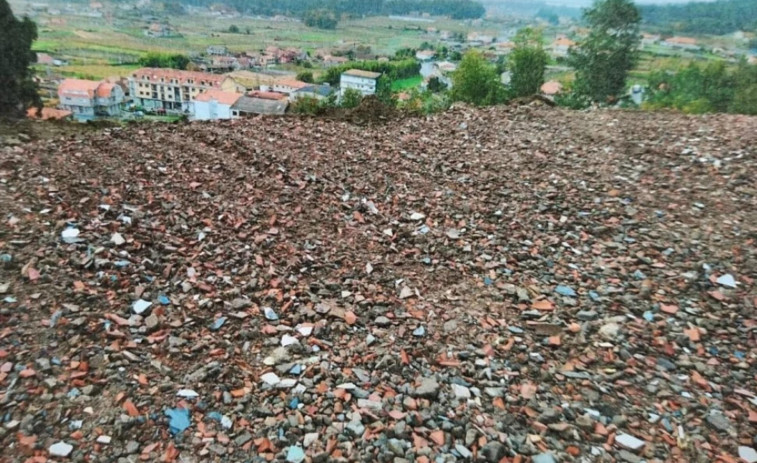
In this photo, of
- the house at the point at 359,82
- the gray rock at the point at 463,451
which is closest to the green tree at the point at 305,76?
the house at the point at 359,82

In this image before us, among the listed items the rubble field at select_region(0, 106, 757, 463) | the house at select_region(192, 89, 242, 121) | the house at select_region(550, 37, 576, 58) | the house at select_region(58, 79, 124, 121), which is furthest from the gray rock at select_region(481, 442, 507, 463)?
the house at select_region(550, 37, 576, 58)

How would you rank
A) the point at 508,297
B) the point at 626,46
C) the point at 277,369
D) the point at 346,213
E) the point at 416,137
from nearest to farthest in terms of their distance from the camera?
the point at 277,369, the point at 508,297, the point at 346,213, the point at 416,137, the point at 626,46

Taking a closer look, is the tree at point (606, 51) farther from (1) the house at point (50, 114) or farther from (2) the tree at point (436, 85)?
(1) the house at point (50, 114)

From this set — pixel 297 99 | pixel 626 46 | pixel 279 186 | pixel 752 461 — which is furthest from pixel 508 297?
pixel 626 46

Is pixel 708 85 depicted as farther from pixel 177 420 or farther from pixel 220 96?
pixel 177 420

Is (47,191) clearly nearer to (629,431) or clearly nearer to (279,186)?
(279,186)

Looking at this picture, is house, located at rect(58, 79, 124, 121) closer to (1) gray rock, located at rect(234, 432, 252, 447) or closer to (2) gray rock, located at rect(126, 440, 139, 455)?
(2) gray rock, located at rect(126, 440, 139, 455)

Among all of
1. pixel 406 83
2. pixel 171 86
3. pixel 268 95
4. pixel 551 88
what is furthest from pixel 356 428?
pixel 551 88
